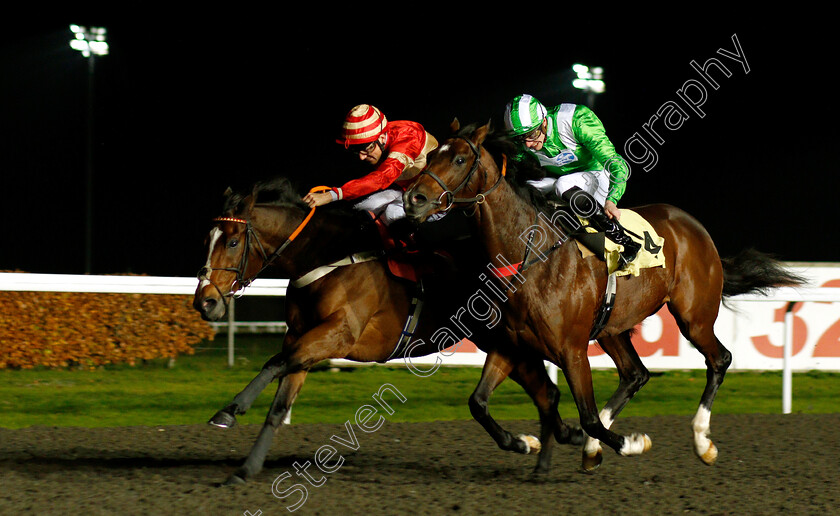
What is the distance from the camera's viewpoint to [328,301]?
3986mm

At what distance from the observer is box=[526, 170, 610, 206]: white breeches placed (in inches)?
172

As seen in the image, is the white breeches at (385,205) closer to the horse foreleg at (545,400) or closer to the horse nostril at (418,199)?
the horse nostril at (418,199)

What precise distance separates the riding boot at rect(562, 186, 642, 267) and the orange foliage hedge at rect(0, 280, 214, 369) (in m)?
5.05

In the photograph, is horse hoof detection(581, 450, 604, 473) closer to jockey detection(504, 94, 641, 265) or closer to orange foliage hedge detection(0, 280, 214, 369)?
jockey detection(504, 94, 641, 265)

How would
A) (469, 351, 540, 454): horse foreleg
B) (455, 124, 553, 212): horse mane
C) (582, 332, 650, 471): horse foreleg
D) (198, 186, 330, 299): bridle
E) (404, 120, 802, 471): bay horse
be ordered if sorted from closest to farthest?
1. (404, 120, 802, 471): bay horse
2. (198, 186, 330, 299): bridle
3. (455, 124, 553, 212): horse mane
4. (469, 351, 540, 454): horse foreleg
5. (582, 332, 650, 471): horse foreleg

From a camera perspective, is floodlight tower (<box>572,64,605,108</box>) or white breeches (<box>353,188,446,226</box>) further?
floodlight tower (<box>572,64,605,108</box>)

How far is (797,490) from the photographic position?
375 cm

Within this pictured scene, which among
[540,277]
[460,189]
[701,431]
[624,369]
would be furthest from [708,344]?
[460,189]

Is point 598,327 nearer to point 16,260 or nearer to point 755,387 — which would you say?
point 755,387

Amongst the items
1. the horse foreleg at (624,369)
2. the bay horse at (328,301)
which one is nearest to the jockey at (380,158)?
the bay horse at (328,301)

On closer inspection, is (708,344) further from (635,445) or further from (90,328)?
(90,328)

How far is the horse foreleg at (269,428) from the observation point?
3773 mm

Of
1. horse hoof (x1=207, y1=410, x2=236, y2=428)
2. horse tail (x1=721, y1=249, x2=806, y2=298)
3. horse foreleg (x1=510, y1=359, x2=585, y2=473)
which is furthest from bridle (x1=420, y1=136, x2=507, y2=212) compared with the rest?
horse tail (x1=721, y1=249, x2=806, y2=298)

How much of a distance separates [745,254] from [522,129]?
2.19 meters
